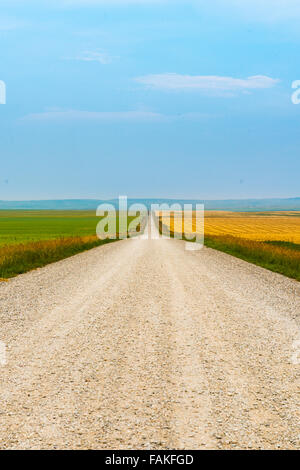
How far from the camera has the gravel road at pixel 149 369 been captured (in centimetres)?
445

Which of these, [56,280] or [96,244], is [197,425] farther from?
[96,244]

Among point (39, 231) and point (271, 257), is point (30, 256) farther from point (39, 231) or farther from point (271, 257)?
point (39, 231)

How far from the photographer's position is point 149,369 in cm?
624

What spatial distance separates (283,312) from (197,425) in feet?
19.7

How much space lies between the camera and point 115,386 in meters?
5.62

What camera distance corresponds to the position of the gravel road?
445cm

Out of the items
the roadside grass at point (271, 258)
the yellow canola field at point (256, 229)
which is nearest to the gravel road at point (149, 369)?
the roadside grass at point (271, 258)

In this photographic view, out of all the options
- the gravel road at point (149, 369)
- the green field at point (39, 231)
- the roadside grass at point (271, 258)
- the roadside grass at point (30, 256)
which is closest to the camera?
the gravel road at point (149, 369)

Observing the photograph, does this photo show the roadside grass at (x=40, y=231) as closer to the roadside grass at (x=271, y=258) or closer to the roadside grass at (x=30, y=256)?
the roadside grass at (x=30, y=256)

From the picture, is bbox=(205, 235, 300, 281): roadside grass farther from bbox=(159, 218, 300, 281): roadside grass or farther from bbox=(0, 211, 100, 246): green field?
bbox=(0, 211, 100, 246): green field

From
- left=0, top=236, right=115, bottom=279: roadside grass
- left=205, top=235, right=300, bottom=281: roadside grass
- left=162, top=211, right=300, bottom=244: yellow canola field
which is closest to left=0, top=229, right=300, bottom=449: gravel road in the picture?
left=0, top=236, right=115, bottom=279: roadside grass

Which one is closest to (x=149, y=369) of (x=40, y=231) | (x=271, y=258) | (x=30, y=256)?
(x=30, y=256)

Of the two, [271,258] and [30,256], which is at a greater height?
[30,256]
